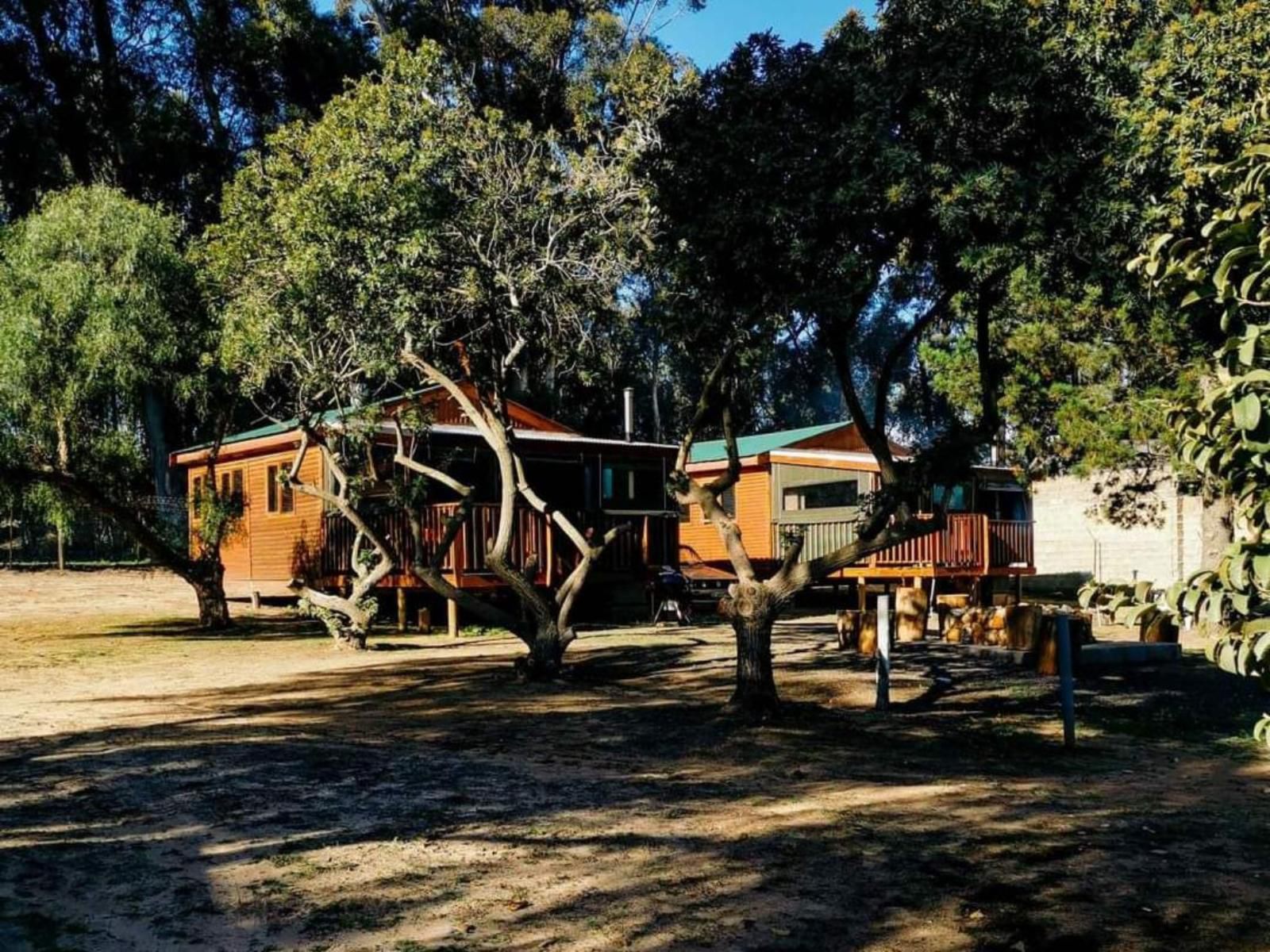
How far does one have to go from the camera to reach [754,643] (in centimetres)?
Answer: 1076

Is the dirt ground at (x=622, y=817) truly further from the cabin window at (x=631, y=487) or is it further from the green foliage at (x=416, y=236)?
the cabin window at (x=631, y=487)

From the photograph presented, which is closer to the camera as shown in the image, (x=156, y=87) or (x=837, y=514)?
(x=837, y=514)

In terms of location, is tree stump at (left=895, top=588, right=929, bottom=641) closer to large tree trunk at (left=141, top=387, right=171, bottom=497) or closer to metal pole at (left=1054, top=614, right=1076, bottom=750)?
metal pole at (left=1054, top=614, right=1076, bottom=750)

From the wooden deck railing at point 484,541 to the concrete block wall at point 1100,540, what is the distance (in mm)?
11311

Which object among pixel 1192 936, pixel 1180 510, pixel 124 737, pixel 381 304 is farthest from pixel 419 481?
pixel 1180 510

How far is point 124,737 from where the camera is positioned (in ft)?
30.5

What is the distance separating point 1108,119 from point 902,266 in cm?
221

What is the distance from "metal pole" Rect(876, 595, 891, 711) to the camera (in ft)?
36.5

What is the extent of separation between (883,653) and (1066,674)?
2103mm

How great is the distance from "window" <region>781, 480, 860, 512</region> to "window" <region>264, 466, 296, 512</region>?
11214 millimetres

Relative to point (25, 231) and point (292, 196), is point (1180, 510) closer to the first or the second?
point (292, 196)

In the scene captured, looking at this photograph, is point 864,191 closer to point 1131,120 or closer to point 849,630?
point 1131,120

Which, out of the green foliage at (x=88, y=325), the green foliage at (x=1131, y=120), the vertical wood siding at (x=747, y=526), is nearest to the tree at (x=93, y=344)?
the green foliage at (x=88, y=325)

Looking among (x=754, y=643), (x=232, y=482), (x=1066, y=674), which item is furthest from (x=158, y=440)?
(x=1066, y=674)
